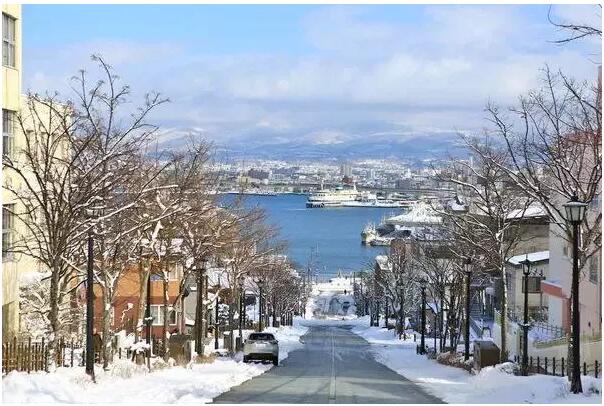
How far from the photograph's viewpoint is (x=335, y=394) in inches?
781

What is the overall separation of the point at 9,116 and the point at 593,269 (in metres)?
23.9

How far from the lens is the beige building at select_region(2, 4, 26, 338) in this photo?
2325 cm

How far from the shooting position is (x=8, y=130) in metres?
24.6

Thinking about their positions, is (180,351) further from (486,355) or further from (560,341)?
(560,341)

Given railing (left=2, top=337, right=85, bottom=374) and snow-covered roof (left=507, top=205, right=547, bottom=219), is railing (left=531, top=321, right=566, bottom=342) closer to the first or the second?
snow-covered roof (left=507, top=205, right=547, bottom=219)

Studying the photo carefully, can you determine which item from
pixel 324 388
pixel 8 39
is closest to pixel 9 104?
pixel 8 39

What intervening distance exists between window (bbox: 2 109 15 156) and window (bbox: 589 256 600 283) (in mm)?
22847

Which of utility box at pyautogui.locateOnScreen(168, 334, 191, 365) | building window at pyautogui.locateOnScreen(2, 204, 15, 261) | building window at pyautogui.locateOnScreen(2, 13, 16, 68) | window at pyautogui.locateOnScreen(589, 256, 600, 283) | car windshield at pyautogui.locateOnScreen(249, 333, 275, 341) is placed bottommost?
utility box at pyautogui.locateOnScreen(168, 334, 191, 365)

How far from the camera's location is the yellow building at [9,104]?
76.2 feet

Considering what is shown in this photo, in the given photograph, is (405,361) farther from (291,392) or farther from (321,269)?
(321,269)

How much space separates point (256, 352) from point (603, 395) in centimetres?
2095

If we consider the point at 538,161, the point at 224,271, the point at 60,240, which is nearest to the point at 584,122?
the point at 538,161

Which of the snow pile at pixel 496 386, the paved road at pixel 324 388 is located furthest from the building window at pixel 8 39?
the snow pile at pixel 496 386

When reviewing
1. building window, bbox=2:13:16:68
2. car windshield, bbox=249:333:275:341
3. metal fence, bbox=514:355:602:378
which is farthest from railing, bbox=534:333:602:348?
building window, bbox=2:13:16:68
